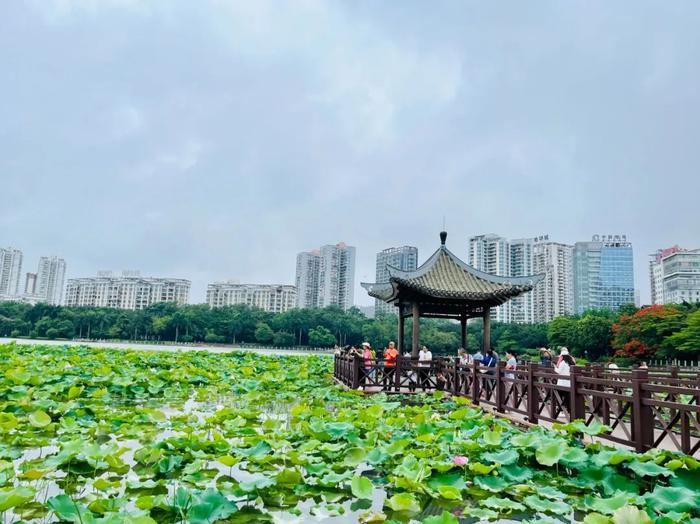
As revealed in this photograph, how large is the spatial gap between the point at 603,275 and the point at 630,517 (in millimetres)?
71960

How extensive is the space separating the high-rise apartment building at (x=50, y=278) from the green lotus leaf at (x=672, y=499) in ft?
419

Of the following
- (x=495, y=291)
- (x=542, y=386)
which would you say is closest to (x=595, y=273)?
(x=495, y=291)

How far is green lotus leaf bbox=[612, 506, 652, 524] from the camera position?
8.34 feet

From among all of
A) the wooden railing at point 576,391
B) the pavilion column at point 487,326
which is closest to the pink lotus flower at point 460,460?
the wooden railing at point 576,391

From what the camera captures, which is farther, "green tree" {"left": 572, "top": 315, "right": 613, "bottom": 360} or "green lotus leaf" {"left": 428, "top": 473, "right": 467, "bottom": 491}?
"green tree" {"left": 572, "top": 315, "right": 613, "bottom": 360}

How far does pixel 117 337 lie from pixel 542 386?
5355 centimetres

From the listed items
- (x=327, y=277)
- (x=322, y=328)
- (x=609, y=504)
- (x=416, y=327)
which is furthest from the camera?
(x=327, y=277)

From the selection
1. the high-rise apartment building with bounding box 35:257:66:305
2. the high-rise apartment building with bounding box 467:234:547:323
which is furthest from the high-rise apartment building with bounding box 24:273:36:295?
the high-rise apartment building with bounding box 467:234:547:323

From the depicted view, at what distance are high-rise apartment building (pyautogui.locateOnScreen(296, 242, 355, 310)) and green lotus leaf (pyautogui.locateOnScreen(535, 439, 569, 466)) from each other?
69.0 meters

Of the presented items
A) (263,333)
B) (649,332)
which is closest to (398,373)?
(649,332)

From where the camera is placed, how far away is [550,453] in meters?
3.83

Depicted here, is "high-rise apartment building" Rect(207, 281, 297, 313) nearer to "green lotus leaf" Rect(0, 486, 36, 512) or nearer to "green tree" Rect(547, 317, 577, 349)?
"green tree" Rect(547, 317, 577, 349)

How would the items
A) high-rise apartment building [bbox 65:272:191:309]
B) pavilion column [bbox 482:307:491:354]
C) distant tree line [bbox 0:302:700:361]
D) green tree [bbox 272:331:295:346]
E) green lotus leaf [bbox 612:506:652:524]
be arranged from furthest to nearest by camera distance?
high-rise apartment building [bbox 65:272:191:309] < green tree [bbox 272:331:295:346] < distant tree line [bbox 0:302:700:361] < pavilion column [bbox 482:307:491:354] < green lotus leaf [bbox 612:506:652:524]

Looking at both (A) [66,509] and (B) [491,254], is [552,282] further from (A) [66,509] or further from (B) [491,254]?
(A) [66,509]
